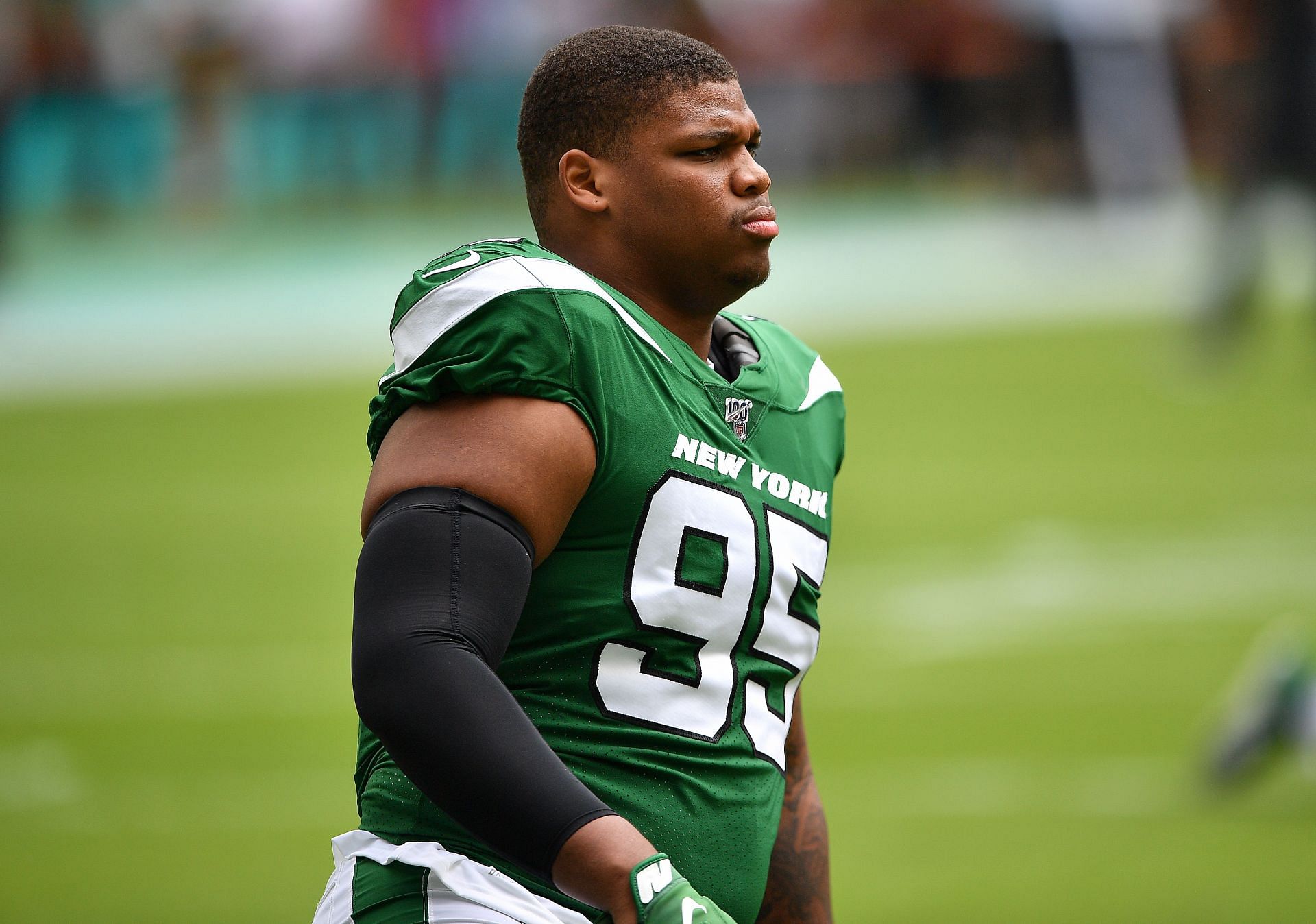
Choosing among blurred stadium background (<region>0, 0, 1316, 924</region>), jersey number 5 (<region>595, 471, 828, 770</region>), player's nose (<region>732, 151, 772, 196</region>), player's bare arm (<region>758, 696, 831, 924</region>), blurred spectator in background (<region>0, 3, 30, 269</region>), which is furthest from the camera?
blurred spectator in background (<region>0, 3, 30, 269</region>)

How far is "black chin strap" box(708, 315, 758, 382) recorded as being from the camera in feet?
7.86

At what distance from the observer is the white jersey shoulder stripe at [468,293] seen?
2031 millimetres

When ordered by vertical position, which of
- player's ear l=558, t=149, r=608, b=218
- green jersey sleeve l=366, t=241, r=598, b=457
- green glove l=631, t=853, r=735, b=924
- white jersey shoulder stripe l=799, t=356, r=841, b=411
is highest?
player's ear l=558, t=149, r=608, b=218

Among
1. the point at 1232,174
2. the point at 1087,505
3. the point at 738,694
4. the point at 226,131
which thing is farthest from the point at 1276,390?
the point at 738,694

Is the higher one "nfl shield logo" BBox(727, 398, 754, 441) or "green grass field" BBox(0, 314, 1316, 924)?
"nfl shield logo" BBox(727, 398, 754, 441)

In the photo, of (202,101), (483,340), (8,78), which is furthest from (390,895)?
(202,101)

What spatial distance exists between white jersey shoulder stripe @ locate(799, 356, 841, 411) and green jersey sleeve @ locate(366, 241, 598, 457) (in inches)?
19.4

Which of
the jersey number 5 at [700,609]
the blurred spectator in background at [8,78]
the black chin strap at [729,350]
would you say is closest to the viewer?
the jersey number 5 at [700,609]

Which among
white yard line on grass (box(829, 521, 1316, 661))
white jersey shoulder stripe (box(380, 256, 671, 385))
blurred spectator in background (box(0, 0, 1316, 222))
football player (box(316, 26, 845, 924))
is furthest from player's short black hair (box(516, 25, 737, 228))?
blurred spectator in background (box(0, 0, 1316, 222))

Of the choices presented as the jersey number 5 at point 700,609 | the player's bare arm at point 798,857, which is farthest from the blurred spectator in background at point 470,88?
the jersey number 5 at point 700,609

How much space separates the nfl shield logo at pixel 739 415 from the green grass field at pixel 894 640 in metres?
3.35

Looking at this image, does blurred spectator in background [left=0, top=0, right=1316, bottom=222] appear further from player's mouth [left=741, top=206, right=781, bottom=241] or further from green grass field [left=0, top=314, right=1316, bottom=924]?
player's mouth [left=741, top=206, right=781, bottom=241]

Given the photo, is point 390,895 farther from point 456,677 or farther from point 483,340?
point 483,340

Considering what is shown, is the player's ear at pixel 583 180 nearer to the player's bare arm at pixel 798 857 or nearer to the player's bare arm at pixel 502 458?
the player's bare arm at pixel 502 458
